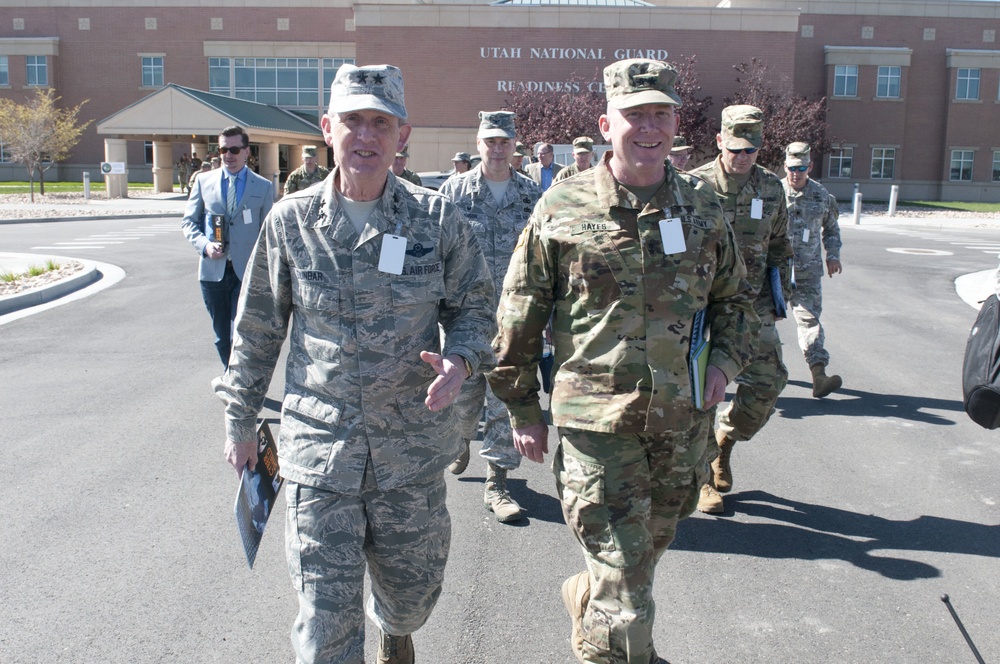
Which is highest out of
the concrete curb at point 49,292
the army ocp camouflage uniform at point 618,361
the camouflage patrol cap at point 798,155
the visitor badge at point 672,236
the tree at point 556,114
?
the tree at point 556,114

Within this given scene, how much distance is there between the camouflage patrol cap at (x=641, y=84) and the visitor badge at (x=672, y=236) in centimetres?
41

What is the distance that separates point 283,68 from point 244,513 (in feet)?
183

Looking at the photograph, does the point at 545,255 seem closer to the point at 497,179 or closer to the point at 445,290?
the point at 445,290

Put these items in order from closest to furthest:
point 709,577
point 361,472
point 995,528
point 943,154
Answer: point 361,472 → point 709,577 → point 995,528 → point 943,154

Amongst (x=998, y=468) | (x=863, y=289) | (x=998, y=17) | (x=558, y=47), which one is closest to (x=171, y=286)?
(x=863, y=289)

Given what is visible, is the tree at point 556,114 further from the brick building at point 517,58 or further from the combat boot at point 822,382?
the combat boot at point 822,382

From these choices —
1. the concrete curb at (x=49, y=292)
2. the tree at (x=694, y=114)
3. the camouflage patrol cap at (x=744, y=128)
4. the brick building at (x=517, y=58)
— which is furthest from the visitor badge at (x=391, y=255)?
the brick building at (x=517, y=58)

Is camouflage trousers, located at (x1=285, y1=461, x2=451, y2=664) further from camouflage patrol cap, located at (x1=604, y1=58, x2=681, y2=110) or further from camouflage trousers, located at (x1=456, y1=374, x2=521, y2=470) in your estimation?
camouflage trousers, located at (x1=456, y1=374, x2=521, y2=470)

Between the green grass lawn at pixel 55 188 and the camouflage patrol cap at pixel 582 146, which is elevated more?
the camouflage patrol cap at pixel 582 146

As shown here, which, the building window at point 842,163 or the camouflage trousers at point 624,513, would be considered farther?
the building window at point 842,163

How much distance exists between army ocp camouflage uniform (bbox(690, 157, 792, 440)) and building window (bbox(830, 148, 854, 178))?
49112 millimetres

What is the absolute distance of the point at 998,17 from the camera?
171 ft

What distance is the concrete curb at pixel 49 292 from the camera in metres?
12.4

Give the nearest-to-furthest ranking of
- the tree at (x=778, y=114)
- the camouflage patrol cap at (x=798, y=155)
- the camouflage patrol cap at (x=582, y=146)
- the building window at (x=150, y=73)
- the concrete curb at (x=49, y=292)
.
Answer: the camouflage patrol cap at (x=798, y=155) → the camouflage patrol cap at (x=582, y=146) → the concrete curb at (x=49, y=292) → the tree at (x=778, y=114) → the building window at (x=150, y=73)
